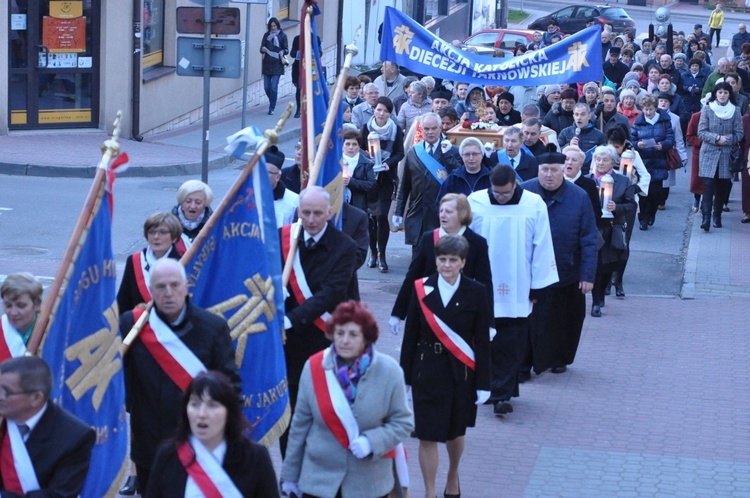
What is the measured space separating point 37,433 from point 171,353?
43.1 inches

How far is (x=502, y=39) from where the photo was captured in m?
35.5

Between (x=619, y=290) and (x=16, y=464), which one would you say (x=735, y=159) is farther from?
(x=16, y=464)

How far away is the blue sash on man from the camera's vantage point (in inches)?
489

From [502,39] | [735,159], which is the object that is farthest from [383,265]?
[502,39]

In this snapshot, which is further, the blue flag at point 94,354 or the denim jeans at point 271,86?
the denim jeans at point 271,86

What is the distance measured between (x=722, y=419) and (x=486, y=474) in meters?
2.27

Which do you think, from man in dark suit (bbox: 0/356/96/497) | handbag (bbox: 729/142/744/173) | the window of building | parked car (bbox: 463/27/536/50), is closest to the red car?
parked car (bbox: 463/27/536/50)

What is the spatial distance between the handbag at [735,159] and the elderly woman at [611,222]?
4.55m

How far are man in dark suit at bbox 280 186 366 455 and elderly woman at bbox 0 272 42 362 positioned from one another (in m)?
1.58

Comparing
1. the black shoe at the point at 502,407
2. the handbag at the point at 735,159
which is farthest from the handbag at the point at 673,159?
the black shoe at the point at 502,407

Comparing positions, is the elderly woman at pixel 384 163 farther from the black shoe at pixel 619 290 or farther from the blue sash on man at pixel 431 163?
the black shoe at pixel 619 290

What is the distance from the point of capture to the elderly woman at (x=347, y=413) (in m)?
5.75

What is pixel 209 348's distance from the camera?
593 centimetres

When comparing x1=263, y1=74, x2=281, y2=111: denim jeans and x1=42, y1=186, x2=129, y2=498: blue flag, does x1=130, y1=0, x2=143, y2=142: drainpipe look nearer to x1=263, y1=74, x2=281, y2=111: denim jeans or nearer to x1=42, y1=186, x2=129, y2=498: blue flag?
x1=263, y1=74, x2=281, y2=111: denim jeans
